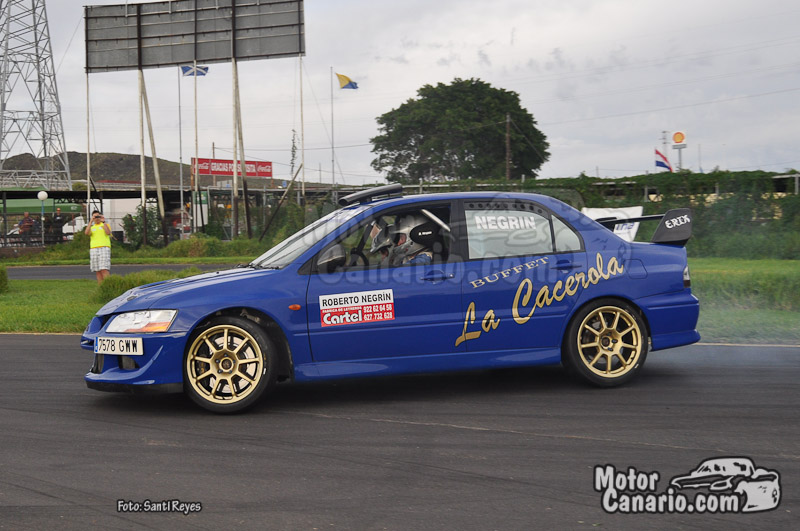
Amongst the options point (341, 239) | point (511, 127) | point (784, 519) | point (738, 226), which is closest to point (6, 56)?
point (511, 127)

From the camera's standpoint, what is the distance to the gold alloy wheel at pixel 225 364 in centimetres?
593

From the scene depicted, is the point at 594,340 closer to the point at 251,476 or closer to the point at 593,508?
the point at 593,508

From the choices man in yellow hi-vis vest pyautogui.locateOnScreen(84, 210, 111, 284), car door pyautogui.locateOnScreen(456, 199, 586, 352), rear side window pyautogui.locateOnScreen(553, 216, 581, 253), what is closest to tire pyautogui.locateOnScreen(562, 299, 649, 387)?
car door pyautogui.locateOnScreen(456, 199, 586, 352)

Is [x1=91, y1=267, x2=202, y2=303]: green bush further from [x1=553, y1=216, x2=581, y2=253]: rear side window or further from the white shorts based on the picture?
[x1=553, y1=216, x2=581, y2=253]: rear side window

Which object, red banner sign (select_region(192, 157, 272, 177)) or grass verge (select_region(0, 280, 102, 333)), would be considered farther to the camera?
red banner sign (select_region(192, 157, 272, 177))

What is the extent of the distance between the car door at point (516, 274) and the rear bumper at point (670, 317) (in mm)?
668

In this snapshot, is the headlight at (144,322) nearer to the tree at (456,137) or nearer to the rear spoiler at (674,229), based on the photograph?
the rear spoiler at (674,229)

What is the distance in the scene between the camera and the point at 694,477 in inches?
173

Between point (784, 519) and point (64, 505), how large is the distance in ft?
11.0

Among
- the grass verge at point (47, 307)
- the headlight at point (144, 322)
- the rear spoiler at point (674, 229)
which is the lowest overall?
the grass verge at point (47, 307)

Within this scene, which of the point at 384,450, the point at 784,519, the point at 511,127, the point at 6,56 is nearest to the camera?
the point at 784,519

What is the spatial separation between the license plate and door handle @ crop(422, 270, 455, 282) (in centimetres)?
208

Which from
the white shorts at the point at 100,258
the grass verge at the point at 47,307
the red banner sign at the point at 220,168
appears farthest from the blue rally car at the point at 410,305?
the red banner sign at the point at 220,168

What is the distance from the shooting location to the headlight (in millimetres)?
5855
